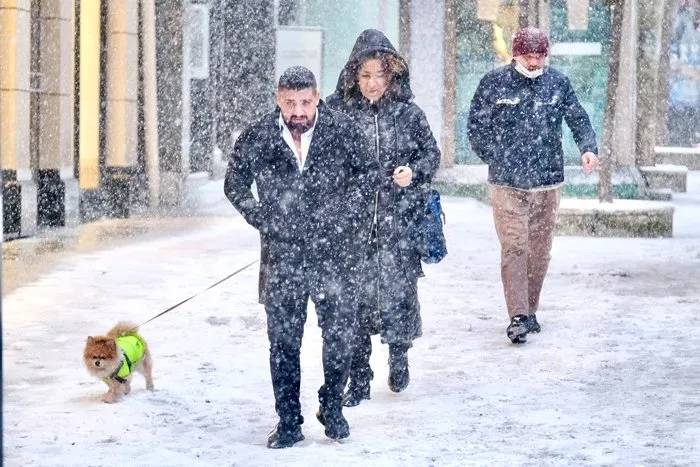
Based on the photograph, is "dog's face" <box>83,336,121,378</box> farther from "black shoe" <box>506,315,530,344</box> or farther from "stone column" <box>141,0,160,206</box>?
"stone column" <box>141,0,160,206</box>

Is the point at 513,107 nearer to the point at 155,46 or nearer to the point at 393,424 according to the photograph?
the point at 393,424

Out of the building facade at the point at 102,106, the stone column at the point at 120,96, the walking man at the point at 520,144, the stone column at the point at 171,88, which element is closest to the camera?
the walking man at the point at 520,144

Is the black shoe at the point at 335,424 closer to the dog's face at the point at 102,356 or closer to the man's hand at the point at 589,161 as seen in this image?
the dog's face at the point at 102,356

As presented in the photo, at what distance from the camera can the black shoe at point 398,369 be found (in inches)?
273

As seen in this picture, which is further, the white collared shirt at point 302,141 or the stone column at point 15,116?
the stone column at point 15,116

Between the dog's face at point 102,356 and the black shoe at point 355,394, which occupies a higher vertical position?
the dog's face at point 102,356

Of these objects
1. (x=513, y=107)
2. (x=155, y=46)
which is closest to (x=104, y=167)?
(x=155, y=46)

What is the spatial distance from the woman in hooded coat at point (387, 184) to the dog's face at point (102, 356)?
1.08 meters

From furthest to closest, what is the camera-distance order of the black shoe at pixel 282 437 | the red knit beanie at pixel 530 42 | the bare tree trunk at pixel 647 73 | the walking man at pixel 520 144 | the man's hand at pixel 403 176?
the bare tree trunk at pixel 647 73 → the walking man at pixel 520 144 → the red knit beanie at pixel 530 42 → the man's hand at pixel 403 176 → the black shoe at pixel 282 437

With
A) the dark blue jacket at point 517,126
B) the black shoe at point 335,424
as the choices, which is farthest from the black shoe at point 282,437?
the dark blue jacket at point 517,126

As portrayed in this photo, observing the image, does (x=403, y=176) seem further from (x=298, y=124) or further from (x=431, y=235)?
(x=298, y=124)

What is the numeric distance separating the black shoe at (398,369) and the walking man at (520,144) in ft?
5.49

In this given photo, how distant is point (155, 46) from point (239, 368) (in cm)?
1457

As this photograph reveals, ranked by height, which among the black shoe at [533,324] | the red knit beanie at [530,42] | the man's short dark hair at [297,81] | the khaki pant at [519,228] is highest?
the red knit beanie at [530,42]
